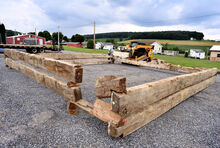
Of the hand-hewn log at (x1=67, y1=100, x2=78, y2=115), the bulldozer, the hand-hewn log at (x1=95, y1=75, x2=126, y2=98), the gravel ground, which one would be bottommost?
the gravel ground

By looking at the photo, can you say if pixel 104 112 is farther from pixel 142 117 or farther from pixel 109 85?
pixel 142 117

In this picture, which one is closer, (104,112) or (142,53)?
(104,112)

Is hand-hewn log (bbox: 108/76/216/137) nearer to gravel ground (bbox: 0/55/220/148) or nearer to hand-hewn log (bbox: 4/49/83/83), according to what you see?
gravel ground (bbox: 0/55/220/148)

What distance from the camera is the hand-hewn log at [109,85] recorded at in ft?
5.65

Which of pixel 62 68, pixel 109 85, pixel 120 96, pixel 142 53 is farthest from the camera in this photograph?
pixel 142 53

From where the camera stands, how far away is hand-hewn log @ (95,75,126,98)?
1.72 m

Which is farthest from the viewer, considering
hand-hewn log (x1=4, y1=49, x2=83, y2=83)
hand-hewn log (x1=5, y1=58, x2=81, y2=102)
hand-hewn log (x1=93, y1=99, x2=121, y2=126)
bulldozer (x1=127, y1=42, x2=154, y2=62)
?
bulldozer (x1=127, y1=42, x2=154, y2=62)

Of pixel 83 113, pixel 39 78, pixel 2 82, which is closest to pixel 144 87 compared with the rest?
pixel 83 113

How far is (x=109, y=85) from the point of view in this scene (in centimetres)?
185

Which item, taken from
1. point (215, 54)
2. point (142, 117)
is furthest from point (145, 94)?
point (215, 54)

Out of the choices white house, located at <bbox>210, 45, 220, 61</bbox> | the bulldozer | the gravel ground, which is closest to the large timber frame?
the gravel ground

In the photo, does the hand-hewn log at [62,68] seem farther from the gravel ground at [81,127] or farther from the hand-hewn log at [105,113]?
the gravel ground at [81,127]

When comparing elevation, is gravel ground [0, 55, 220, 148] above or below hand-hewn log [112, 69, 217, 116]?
below

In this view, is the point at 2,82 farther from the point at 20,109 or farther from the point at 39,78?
the point at 20,109
